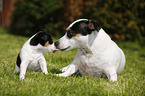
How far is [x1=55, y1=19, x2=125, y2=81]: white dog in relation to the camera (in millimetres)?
3119

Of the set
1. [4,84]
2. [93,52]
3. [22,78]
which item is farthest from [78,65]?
[4,84]

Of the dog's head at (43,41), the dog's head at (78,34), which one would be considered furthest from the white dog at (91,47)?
the dog's head at (43,41)

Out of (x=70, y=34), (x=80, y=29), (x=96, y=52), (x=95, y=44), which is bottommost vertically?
(x=96, y=52)

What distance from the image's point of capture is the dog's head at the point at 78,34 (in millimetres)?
3098

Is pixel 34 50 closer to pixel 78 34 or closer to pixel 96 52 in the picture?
pixel 78 34

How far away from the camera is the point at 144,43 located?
11.8 m

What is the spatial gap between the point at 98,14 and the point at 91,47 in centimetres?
807

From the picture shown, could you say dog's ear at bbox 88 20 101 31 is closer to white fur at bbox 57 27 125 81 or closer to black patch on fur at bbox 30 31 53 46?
white fur at bbox 57 27 125 81

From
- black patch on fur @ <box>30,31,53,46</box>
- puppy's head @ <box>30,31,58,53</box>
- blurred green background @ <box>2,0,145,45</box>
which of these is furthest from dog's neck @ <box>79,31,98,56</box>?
blurred green background @ <box>2,0,145,45</box>

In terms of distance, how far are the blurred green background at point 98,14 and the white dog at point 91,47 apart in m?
7.52

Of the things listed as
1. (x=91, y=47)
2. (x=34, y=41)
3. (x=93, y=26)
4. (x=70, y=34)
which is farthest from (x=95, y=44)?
(x=34, y=41)

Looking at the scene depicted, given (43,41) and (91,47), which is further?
(43,41)

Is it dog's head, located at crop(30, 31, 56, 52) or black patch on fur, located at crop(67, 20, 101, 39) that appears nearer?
black patch on fur, located at crop(67, 20, 101, 39)

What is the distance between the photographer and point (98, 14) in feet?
35.9
